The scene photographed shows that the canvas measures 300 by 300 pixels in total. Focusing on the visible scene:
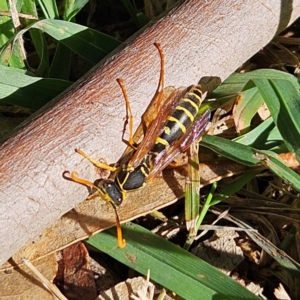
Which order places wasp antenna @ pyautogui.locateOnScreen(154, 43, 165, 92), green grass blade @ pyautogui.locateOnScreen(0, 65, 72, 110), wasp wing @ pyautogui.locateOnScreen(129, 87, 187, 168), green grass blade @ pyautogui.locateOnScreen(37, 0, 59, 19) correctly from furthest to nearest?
green grass blade @ pyautogui.locateOnScreen(37, 0, 59, 19) < green grass blade @ pyautogui.locateOnScreen(0, 65, 72, 110) < wasp wing @ pyautogui.locateOnScreen(129, 87, 187, 168) < wasp antenna @ pyautogui.locateOnScreen(154, 43, 165, 92)

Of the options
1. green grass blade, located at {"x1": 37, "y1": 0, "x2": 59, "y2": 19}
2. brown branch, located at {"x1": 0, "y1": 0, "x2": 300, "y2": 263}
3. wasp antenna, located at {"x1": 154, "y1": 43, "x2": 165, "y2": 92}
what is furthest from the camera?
green grass blade, located at {"x1": 37, "y1": 0, "x2": 59, "y2": 19}

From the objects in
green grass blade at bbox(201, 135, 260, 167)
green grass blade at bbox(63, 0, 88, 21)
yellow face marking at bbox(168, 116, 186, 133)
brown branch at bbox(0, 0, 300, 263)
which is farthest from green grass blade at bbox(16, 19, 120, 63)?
green grass blade at bbox(201, 135, 260, 167)

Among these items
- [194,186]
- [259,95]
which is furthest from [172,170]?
[259,95]

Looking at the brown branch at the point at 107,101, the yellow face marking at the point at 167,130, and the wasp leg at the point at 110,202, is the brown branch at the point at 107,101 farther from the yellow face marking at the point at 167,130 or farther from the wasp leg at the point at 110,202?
the yellow face marking at the point at 167,130

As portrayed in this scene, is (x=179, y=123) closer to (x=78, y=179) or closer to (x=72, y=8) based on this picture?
(x=78, y=179)

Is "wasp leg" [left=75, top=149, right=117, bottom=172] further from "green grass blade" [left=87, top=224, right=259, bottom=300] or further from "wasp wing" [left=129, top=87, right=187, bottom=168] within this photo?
"green grass blade" [left=87, top=224, right=259, bottom=300]

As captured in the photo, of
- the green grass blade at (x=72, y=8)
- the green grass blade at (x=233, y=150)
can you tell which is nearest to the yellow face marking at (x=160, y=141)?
the green grass blade at (x=233, y=150)

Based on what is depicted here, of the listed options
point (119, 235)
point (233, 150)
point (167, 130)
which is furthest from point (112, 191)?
point (233, 150)
